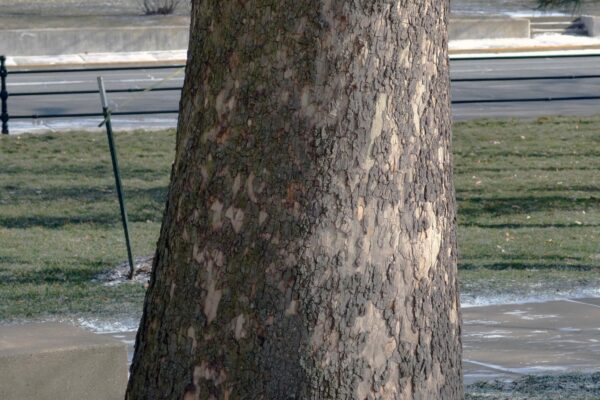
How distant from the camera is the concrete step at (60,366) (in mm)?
4781

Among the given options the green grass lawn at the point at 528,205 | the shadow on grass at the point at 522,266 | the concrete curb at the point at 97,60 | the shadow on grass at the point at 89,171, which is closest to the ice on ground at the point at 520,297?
the green grass lawn at the point at 528,205

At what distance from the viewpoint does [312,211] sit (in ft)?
9.93

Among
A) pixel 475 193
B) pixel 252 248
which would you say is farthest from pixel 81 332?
pixel 475 193

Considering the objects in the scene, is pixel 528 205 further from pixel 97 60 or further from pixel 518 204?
pixel 97 60

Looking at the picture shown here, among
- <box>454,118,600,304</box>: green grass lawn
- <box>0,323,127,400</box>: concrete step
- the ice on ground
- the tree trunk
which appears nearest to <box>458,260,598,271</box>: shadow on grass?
<box>454,118,600,304</box>: green grass lawn

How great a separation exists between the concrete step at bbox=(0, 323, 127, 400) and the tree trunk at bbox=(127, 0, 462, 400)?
184 cm

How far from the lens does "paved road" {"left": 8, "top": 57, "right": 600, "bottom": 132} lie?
1841 cm

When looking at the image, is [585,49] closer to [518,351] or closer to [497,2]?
[497,2]

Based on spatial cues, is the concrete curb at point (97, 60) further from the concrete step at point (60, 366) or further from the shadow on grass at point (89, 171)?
the concrete step at point (60, 366)

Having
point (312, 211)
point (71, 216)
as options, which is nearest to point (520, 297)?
point (71, 216)

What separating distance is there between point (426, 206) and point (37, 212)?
8.99 m

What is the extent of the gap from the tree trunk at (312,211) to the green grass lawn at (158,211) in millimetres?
4811

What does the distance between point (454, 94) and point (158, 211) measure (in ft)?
32.2

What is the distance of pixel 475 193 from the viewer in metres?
12.6
